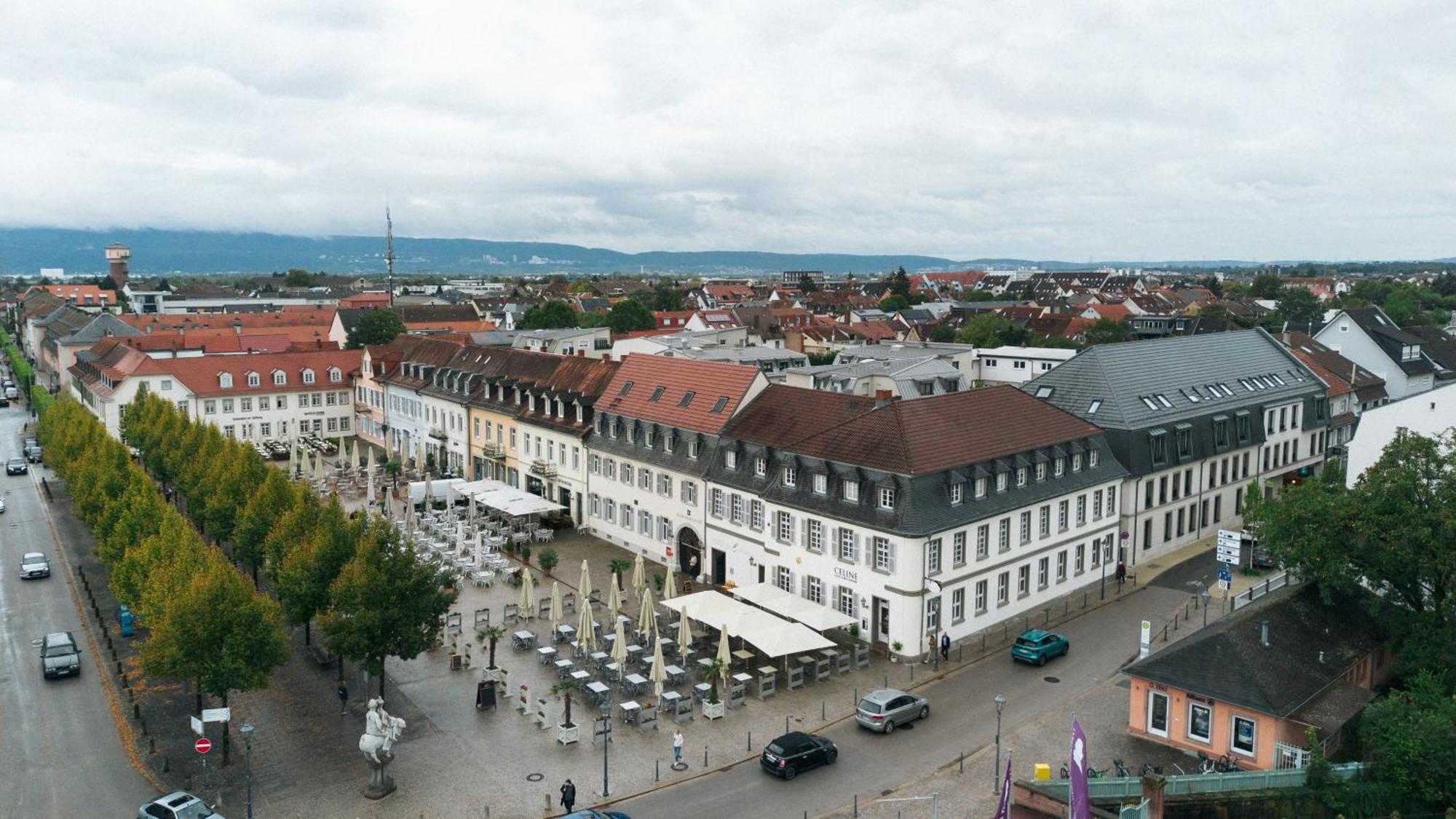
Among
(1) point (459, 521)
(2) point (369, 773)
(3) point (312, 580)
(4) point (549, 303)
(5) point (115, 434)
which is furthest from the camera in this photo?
(4) point (549, 303)

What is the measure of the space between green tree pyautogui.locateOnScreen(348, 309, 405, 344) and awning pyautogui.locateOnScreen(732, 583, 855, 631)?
82625 millimetres

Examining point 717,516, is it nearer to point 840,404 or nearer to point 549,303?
point 840,404

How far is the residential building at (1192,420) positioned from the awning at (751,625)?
2007cm

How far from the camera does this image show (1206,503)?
5362 centimetres

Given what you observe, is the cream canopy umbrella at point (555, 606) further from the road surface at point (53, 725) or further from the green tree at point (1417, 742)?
the green tree at point (1417, 742)

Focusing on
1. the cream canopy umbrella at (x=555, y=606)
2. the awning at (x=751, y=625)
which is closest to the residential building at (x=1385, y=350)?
the awning at (x=751, y=625)

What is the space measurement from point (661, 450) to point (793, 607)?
47.7 ft

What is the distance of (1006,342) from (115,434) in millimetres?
93460

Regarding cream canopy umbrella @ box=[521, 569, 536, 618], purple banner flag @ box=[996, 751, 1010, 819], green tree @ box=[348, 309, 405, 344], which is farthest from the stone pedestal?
green tree @ box=[348, 309, 405, 344]

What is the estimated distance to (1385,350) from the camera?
3071 inches

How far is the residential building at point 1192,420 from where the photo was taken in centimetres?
4866

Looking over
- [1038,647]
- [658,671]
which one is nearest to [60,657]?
[658,671]

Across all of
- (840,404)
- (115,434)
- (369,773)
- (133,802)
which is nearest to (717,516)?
(840,404)

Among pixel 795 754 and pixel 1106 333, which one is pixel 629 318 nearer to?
pixel 1106 333
